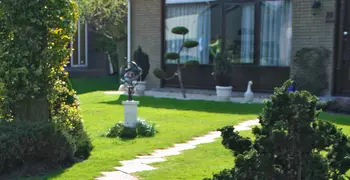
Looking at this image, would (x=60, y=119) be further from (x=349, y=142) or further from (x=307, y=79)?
(x=307, y=79)

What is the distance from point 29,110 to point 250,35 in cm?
842

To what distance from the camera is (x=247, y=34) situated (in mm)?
13195

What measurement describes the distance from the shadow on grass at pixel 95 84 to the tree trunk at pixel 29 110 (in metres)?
10.5

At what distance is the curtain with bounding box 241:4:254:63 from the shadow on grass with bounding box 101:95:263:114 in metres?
2.02

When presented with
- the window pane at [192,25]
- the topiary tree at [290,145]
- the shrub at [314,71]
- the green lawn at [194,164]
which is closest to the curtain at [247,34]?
the window pane at [192,25]

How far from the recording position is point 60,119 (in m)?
6.17

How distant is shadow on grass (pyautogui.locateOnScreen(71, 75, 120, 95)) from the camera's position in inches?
683

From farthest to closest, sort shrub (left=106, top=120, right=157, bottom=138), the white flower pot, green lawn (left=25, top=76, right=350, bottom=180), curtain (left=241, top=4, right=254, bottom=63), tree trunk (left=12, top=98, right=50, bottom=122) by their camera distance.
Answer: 1. the white flower pot
2. curtain (left=241, top=4, right=254, bottom=63)
3. shrub (left=106, top=120, right=157, bottom=138)
4. tree trunk (left=12, top=98, right=50, bottom=122)
5. green lawn (left=25, top=76, right=350, bottom=180)

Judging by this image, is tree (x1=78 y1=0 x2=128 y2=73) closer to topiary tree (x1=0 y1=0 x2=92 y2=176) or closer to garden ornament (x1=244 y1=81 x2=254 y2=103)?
garden ornament (x1=244 y1=81 x2=254 y2=103)

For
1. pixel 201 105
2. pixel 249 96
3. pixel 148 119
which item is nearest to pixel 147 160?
pixel 148 119

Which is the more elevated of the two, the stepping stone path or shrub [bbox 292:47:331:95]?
shrub [bbox 292:47:331:95]

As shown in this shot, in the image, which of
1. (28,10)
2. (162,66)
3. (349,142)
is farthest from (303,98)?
(162,66)

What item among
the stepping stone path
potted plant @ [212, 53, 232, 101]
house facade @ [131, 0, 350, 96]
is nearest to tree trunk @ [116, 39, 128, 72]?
house facade @ [131, 0, 350, 96]

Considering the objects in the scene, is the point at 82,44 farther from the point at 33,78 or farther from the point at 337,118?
the point at 33,78
